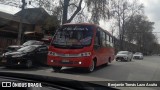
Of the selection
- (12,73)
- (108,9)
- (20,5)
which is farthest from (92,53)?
(108,9)

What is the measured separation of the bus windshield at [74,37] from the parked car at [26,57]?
2.38m

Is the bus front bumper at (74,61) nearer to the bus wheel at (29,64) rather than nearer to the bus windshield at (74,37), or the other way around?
the bus windshield at (74,37)

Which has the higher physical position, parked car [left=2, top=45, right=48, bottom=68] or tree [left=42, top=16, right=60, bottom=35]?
tree [left=42, top=16, right=60, bottom=35]

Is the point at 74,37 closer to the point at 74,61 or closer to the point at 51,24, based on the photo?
the point at 74,61

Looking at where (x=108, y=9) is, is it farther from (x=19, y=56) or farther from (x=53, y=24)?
(x=19, y=56)

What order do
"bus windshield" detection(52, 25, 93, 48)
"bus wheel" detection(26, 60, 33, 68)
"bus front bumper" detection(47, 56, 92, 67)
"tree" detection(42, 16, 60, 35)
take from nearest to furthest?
"bus front bumper" detection(47, 56, 92, 67), "bus windshield" detection(52, 25, 93, 48), "bus wheel" detection(26, 60, 33, 68), "tree" detection(42, 16, 60, 35)

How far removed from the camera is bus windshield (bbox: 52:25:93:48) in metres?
14.2

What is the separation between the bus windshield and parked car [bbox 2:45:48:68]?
2.38 meters

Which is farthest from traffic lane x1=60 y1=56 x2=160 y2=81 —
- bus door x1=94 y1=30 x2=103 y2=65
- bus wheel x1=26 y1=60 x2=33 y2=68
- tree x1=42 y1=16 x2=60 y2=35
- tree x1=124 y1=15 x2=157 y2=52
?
tree x1=124 y1=15 x2=157 y2=52

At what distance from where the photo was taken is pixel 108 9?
35.0 metres

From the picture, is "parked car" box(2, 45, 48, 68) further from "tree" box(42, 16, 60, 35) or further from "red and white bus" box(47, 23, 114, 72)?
"tree" box(42, 16, 60, 35)

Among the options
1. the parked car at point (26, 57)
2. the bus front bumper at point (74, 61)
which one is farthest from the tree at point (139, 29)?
the bus front bumper at point (74, 61)

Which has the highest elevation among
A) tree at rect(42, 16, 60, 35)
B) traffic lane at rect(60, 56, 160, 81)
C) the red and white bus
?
tree at rect(42, 16, 60, 35)

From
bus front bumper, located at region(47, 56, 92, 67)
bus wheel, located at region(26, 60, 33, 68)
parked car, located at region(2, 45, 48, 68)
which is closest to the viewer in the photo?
bus front bumper, located at region(47, 56, 92, 67)
